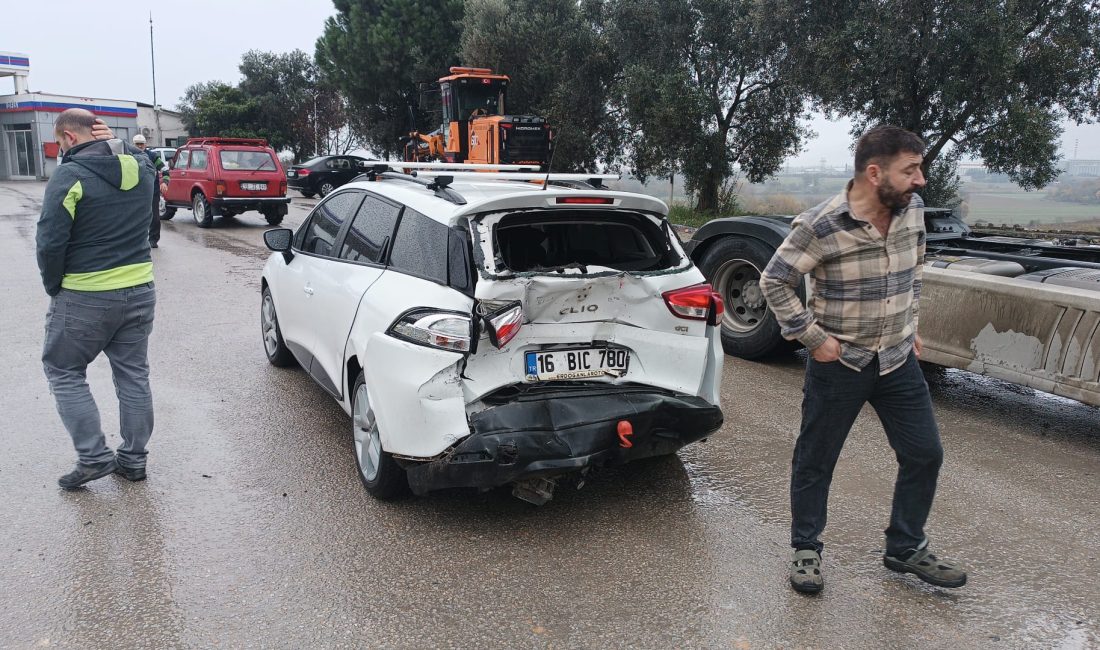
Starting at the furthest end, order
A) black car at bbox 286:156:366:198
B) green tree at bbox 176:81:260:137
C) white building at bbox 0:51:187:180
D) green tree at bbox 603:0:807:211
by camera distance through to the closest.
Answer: white building at bbox 0:51:187:180, green tree at bbox 176:81:260:137, black car at bbox 286:156:366:198, green tree at bbox 603:0:807:211

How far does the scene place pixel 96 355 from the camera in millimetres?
4168

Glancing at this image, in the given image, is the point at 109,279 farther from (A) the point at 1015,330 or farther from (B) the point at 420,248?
(A) the point at 1015,330

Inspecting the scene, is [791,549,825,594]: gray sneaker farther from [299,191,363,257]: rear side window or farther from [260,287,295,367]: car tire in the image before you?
[260,287,295,367]: car tire

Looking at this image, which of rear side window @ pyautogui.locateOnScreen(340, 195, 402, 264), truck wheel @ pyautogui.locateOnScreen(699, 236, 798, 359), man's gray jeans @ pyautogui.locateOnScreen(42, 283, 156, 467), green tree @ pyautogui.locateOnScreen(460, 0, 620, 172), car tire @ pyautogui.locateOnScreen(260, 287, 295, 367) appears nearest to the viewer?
man's gray jeans @ pyautogui.locateOnScreen(42, 283, 156, 467)

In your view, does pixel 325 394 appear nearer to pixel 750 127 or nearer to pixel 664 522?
pixel 664 522

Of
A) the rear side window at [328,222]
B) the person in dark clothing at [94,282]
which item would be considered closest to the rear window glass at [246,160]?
the rear side window at [328,222]

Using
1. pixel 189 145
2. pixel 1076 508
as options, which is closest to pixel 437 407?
pixel 1076 508

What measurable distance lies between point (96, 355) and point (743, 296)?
497cm

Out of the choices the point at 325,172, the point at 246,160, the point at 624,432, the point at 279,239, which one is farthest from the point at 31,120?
the point at 624,432

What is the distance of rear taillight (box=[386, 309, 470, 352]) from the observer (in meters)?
3.64

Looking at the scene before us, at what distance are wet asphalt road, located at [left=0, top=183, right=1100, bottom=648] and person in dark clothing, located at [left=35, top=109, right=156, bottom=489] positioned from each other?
315 mm

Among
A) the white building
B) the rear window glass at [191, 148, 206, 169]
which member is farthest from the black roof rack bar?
the white building

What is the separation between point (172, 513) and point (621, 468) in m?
2.33

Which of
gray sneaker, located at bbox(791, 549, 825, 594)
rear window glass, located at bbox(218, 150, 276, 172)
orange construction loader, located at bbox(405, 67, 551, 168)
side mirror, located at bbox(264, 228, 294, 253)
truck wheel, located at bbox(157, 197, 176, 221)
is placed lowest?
gray sneaker, located at bbox(791, 549, 825, 594)
